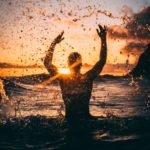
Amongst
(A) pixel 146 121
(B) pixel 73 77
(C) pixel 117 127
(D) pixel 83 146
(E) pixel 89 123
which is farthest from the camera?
(A) pixel 146 121

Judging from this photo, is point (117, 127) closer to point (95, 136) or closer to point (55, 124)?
point (95, 136)

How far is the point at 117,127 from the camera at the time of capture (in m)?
10.3

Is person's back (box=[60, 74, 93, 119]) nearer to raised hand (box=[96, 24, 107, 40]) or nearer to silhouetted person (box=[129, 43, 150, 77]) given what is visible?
raised hand (box=[96, 24, 107, 40])

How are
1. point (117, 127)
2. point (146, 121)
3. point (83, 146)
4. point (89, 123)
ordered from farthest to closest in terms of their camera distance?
point (146, 121) → point (117, 127) → point (89, 123) → point (83, 146)

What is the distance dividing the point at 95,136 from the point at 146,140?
149 centimetres

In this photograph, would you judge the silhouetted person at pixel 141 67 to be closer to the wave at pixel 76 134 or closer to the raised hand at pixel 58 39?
the wave at pixel 76 134

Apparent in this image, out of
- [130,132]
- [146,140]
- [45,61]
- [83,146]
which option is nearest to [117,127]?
[130,132]

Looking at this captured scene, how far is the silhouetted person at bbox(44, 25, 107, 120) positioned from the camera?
8500 millimetres

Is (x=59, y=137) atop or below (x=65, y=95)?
below

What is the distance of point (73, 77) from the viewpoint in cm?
872

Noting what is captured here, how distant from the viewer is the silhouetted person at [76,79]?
27.9 feet

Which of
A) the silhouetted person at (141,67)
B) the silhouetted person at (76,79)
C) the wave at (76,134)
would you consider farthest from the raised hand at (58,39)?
the silhouetted person at (141,67)

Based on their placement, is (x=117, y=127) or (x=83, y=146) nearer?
(x=83, y=146)

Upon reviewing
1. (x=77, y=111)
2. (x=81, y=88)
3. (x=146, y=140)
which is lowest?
(x=146, y=140)
